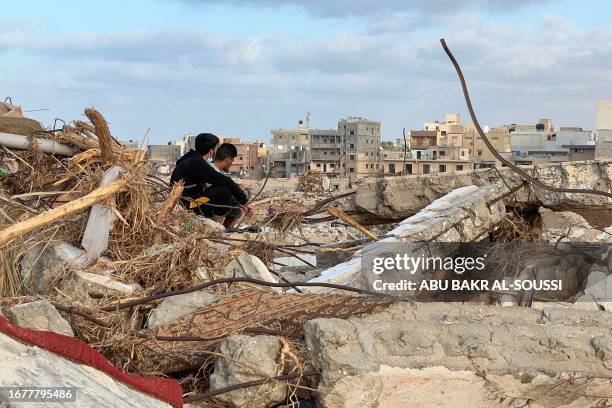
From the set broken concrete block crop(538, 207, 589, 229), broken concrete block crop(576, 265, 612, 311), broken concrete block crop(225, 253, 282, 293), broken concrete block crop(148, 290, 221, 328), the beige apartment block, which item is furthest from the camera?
the beige apartment block

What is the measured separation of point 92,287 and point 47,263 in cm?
66

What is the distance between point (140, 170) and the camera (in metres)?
5.55

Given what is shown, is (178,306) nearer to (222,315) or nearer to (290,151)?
(222,315)

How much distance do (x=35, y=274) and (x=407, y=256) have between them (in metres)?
2.73

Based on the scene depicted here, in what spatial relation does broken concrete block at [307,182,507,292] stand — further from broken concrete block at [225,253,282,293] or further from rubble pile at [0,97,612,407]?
broken concrete block at [225,253,282,293]

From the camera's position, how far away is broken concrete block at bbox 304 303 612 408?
361 cm

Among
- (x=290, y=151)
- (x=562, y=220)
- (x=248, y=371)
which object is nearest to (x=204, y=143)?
(x=562, y=220)

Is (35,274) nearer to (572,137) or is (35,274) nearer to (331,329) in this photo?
(331,329)

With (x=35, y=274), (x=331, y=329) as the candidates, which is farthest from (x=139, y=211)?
(x=331, y=329)

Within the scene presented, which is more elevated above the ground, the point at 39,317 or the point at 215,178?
the point at 215,178

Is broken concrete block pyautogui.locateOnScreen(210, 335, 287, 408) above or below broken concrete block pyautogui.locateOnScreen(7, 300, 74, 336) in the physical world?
below

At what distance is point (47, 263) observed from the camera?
5.14 m

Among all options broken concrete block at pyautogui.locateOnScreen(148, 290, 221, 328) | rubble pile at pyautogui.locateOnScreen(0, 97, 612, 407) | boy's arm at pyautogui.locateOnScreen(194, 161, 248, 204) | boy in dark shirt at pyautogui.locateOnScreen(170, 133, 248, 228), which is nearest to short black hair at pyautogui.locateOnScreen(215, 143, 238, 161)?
boy in dark shirt at pyautogui.locateOnScreen(170, 133, 248, 228)

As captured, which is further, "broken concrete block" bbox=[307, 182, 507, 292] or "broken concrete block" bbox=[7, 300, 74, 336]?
"broken concrete block" bbox=[307, 182, 507, 292]
